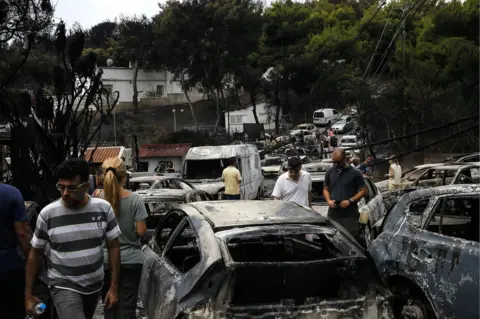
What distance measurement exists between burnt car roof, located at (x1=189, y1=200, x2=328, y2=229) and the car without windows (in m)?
4.22

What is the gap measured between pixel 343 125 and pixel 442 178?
115ft

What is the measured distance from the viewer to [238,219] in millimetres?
4531

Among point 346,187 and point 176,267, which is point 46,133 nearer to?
point 346,187

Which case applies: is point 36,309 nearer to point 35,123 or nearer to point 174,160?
point 35,123

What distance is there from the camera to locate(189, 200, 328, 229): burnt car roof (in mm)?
4457

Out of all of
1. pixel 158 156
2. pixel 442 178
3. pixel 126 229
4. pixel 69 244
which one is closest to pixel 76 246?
pixel 69 244

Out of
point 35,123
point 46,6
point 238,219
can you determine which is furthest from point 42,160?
point 238,219

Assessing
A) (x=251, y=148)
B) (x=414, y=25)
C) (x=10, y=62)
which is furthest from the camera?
(x=414, y=25)

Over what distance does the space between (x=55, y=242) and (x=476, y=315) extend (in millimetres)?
3108

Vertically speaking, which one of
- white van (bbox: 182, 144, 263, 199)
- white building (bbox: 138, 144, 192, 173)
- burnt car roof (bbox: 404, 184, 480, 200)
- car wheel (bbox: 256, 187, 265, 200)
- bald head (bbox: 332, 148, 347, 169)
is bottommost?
car wheel (bbox: 256, 187, 265, 200)

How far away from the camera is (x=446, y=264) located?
14.4 ft

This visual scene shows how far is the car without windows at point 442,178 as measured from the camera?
9.62 metres

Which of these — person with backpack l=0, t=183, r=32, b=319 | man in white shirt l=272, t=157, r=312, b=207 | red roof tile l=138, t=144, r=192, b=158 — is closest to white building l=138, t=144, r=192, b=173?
red roof tile l=138, t=144, r=192, b=158

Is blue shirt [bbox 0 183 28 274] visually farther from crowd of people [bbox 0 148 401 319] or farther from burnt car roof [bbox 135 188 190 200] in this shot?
burnt car roof [bbox 135 188 190 200]
